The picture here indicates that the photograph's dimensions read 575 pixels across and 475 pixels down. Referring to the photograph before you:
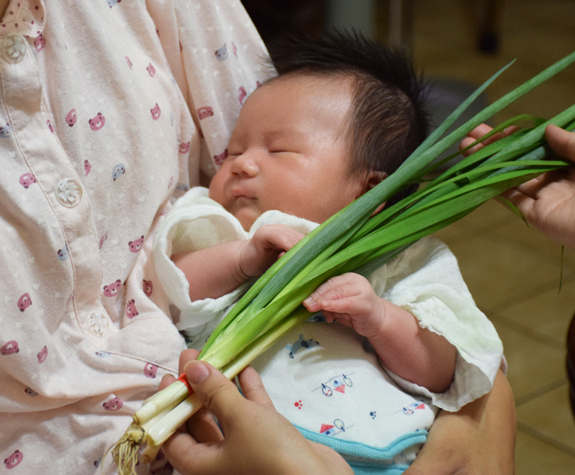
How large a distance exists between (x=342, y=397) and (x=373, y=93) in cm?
66

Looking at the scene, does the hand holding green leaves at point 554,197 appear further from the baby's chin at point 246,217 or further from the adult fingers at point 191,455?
the adult fingers at point 191,455

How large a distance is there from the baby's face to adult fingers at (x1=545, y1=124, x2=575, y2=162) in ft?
1.24

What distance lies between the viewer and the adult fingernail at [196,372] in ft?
2.68

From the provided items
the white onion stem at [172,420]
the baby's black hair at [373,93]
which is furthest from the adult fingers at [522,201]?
the white onion stem at [172,420]

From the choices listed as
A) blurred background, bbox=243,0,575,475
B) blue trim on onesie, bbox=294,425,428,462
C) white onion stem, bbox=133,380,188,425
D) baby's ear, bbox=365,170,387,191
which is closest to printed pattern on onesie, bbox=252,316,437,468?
blue trim on onesie, bbox=294,425,428,462

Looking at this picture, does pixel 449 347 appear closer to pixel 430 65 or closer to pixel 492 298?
pixel 492 298

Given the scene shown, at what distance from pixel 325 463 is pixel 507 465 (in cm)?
48

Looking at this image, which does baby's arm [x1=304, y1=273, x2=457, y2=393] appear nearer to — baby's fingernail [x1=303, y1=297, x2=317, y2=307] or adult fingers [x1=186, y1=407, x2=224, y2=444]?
baby's fingernail [x1=303, y1=297, x2=317, y2=307]

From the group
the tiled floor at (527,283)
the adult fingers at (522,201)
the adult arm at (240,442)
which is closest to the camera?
the adult arm at (240,442)

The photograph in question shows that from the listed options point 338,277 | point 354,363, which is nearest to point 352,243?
point 338,277

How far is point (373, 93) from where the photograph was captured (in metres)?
1.27

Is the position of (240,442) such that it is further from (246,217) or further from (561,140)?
(561,140)

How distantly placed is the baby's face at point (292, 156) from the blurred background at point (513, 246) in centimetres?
58

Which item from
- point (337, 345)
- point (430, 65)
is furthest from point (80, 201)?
point (430, 65)
